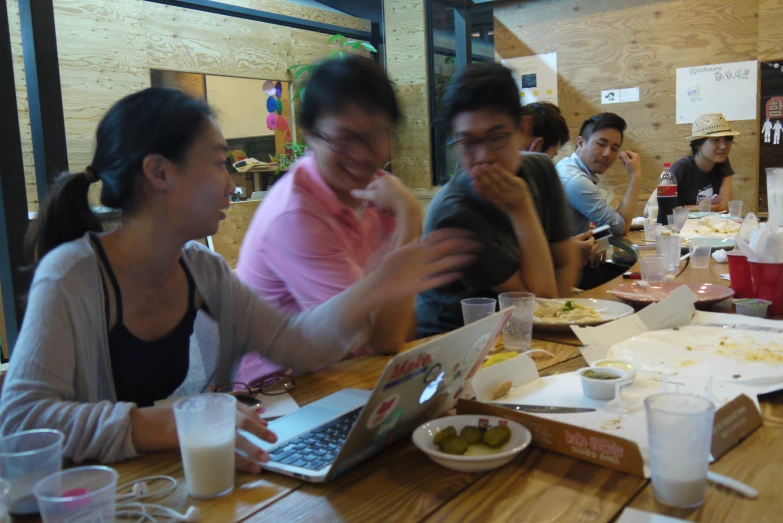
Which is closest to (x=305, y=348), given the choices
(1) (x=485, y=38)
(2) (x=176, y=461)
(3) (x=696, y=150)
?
(2) (x=176, y=461)

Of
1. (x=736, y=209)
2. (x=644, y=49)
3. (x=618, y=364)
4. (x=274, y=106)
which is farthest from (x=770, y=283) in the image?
(x=274, y=106)

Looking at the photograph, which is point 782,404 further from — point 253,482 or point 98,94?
point 98,94

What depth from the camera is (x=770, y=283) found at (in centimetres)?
176

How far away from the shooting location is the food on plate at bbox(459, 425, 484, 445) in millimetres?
945

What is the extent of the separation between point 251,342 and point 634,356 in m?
0.85

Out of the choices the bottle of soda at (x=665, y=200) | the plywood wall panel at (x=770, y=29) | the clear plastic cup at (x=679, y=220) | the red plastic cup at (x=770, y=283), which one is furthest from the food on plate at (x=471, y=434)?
the plywood wall panel at (x=770, y=29)

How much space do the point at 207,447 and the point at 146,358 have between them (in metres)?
0.54

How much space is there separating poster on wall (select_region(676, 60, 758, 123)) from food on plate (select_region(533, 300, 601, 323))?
4.18 metres

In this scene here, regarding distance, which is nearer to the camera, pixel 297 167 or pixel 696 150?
pixel 297 167

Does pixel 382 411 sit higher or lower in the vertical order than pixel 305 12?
lower

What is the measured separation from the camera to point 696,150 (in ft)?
16.5

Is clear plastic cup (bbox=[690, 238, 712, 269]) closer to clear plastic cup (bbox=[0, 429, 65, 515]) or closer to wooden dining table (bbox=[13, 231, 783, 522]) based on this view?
wooden dining table (bbox=[13, 231, 783, 522])

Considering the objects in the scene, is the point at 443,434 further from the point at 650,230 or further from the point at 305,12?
the point at 305,12

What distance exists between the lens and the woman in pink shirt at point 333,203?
1.54 meters
